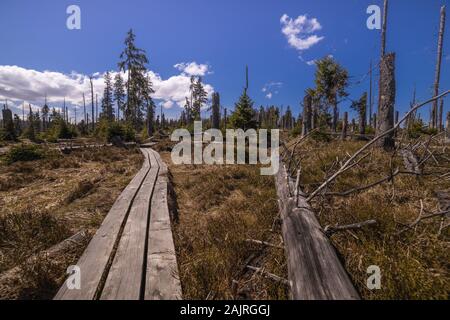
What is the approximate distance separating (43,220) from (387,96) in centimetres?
1098

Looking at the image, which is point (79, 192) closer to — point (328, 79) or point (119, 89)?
point (328, 79)

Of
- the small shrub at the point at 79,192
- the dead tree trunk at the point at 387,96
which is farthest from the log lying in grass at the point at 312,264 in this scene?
the dead tree trunk at the point at 387,96

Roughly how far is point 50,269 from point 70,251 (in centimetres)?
44

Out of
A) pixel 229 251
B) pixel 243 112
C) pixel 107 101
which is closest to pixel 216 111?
pixel 243 112

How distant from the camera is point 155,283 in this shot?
6.93ft

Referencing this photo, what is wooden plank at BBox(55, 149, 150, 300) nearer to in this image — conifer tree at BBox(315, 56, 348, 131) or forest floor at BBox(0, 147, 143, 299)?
forest floor at BBox(0, 147, 143, 299)

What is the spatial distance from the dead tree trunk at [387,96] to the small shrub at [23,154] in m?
17.0

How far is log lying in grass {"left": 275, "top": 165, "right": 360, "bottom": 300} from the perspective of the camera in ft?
5.22

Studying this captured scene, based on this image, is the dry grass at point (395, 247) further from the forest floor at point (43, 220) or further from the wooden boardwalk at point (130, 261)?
the forest floor at point (43, 220)

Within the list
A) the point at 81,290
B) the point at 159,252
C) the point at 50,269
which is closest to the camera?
the point at 81,290

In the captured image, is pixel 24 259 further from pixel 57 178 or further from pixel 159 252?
pixel 57 178
